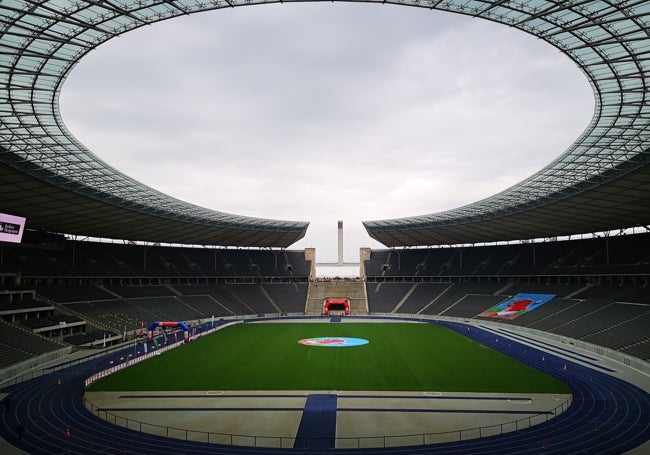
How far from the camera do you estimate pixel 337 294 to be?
9694 centimetres

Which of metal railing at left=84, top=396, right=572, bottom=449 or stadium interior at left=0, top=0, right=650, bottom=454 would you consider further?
stadium interior at left=0, top=0, right=650, bottom=454

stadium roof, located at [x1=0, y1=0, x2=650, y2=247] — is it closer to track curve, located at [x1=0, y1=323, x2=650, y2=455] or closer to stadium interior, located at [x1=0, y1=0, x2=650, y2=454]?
stadium interior, located at [x1=0, y1=0, x2=650, y2=454]

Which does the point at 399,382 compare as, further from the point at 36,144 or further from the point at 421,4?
the point at 36,144

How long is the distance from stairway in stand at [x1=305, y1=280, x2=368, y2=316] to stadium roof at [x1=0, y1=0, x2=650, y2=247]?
2539cm

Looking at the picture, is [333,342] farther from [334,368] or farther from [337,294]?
[337,294]

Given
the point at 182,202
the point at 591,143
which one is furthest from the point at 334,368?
the point at 182,202

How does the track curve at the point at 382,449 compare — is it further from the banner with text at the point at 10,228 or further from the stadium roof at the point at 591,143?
the stadium roof at the point at 591,143

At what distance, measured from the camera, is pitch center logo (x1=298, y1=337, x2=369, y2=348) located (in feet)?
172

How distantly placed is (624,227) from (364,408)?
178 feet

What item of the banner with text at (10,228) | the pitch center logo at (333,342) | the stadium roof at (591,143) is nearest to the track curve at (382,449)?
the banner with text at (10,228)

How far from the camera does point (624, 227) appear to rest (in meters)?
64.6

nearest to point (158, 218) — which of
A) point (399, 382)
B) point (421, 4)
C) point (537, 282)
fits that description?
point (399, 382)

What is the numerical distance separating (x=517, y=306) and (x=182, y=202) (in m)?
50.8

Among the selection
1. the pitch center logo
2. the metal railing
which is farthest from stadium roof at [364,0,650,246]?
the pitch center logo
